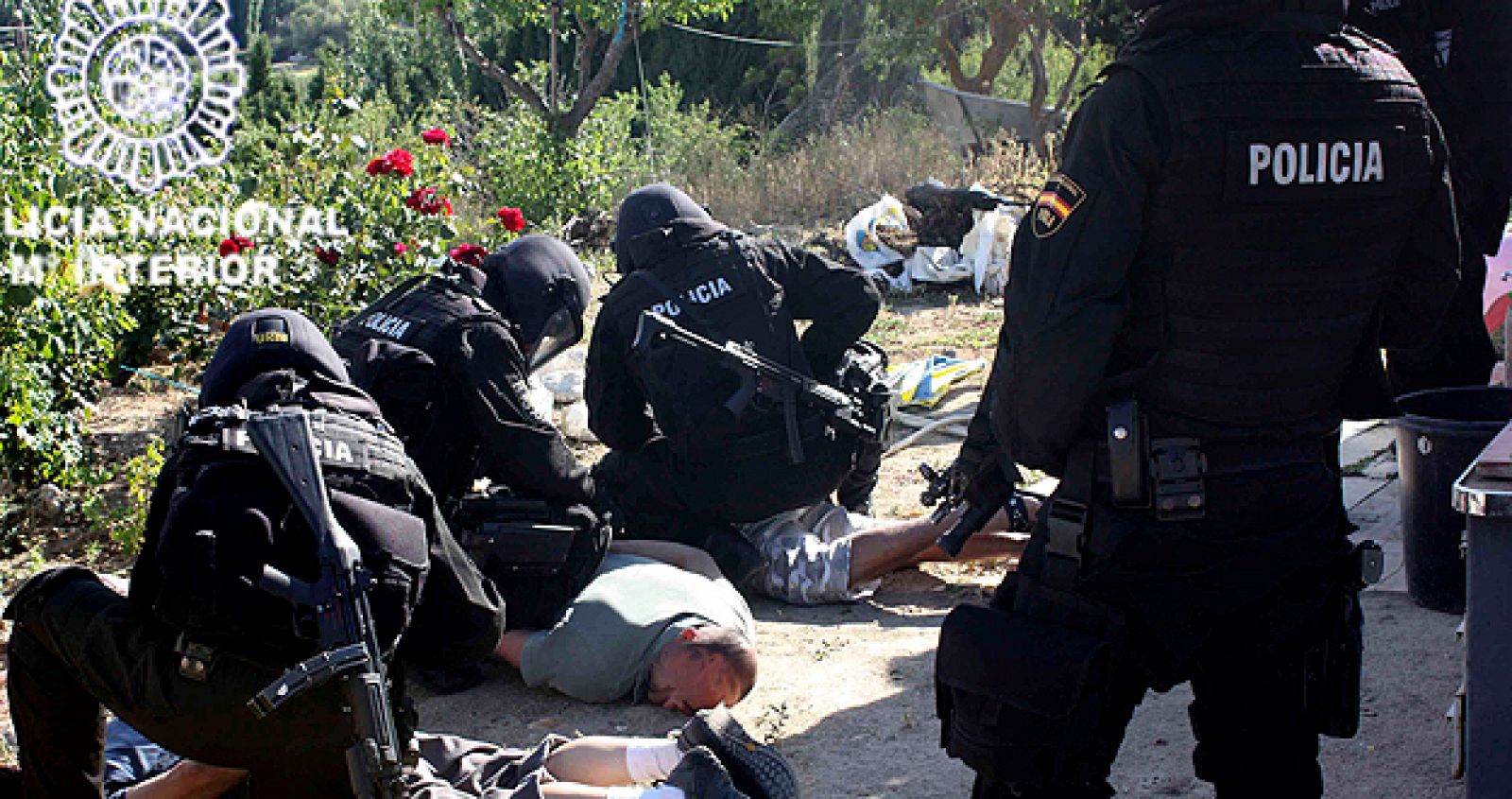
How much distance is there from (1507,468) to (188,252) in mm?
6095

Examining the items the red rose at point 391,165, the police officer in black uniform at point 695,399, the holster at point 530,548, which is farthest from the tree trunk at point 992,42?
the holster at point 530,548

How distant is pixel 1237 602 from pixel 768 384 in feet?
8.48

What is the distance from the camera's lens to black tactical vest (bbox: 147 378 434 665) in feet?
8.45

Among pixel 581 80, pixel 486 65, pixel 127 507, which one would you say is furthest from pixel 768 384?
pixel 486 65

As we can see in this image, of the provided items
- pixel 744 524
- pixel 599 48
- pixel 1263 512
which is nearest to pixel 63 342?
pixel 744 524

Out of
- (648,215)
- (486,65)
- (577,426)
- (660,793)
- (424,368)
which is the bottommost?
(577,426)

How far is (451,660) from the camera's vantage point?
3037 millimetres

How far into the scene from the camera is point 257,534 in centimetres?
258

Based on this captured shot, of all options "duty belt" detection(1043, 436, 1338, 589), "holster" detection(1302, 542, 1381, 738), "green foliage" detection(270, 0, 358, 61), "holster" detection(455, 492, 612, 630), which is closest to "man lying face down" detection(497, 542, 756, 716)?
"holster" detection(455, 492, 612, 630)

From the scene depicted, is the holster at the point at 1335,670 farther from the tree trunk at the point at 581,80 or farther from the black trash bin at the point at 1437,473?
the tree trunk at the point at 581,80

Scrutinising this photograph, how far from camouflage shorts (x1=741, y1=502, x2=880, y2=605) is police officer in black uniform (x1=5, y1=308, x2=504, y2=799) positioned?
204cm

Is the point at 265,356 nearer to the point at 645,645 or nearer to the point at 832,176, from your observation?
the point at 645,645

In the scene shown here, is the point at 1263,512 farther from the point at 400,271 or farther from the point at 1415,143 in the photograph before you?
the point at 400,271
